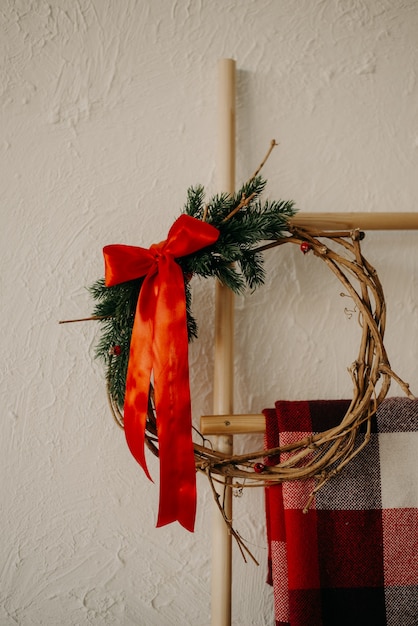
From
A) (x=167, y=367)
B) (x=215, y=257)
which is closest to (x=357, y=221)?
(x=215, y=257)

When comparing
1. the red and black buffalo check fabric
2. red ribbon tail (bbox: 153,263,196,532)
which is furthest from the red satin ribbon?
the red and black buffalo check fabric

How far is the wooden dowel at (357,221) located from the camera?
1.83 ft

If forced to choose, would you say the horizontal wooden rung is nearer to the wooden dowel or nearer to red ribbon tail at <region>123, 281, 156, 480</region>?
red ribbon tail at <region>123, 281, 156, 480</region>

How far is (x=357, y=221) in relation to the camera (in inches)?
22.3

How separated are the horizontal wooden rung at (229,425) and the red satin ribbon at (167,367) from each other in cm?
6

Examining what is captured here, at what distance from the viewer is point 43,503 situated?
591mm

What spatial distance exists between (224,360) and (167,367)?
0.35ft

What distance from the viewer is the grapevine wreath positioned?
0.47 metres

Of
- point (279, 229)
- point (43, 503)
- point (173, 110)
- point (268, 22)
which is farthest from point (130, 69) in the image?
point (43, 503)

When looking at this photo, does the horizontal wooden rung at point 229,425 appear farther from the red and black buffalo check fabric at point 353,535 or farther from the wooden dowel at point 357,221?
the wooden dowel at point 357,221

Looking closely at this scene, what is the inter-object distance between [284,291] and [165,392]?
222 millimetres

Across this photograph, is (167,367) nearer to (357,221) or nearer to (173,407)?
(173,407)

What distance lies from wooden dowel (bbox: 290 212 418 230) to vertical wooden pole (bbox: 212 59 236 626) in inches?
3.7

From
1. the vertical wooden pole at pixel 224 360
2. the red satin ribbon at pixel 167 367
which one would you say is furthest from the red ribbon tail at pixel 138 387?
the vertical wooden pole at pixel 224 360
